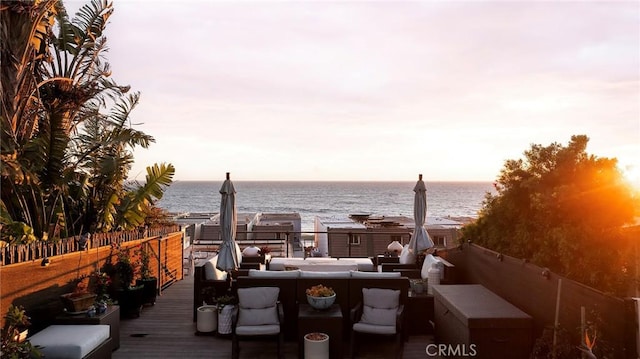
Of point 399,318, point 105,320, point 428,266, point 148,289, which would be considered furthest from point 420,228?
point 105,320

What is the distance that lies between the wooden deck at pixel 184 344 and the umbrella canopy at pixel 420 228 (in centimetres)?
245

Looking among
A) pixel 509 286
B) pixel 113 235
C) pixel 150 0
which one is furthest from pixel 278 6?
pixel 509 286

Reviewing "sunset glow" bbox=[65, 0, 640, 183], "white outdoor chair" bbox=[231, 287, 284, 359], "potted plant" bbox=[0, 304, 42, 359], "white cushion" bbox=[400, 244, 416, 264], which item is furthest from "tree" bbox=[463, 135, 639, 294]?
"potted plant" bbox=[0, 304, 42, 359]

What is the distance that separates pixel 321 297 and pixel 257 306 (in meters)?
1.02

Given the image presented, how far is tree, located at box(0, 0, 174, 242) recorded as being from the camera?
848cm

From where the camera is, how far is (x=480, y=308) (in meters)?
5.98

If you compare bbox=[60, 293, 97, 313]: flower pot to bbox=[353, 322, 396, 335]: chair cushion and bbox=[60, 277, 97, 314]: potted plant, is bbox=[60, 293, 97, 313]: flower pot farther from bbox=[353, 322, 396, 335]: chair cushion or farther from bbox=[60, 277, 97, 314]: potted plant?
bbox=[353, 322, 396, 335]: chair cushion

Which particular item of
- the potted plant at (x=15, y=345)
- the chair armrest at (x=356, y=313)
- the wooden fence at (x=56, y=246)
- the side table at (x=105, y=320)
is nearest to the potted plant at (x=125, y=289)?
the wooden fence at (x=56, y=246)

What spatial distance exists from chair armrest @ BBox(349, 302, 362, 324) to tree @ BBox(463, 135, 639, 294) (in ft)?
8.35

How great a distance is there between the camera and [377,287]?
7.43 meters

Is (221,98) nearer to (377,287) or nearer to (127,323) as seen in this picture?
(127,323)

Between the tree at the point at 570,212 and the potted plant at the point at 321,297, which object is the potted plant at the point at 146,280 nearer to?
the potted plant at the point at 321,297

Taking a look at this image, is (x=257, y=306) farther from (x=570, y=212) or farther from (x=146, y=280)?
(x=570, y=212)

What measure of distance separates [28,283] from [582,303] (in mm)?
7381
